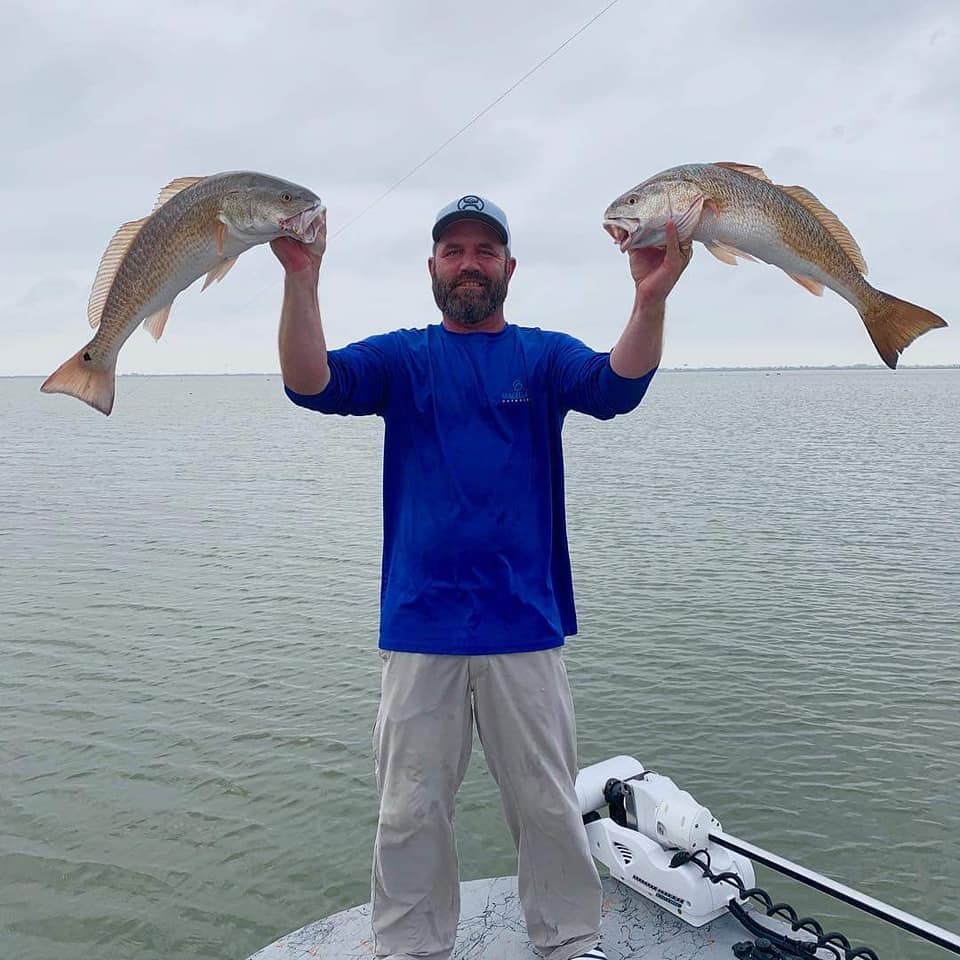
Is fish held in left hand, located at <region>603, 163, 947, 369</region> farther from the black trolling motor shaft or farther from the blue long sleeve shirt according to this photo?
the black trolling motor shaft

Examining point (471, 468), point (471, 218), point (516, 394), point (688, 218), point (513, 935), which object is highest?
point (471, 218)

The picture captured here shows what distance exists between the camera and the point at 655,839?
→ 4.72 meters

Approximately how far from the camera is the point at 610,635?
43.1 ft

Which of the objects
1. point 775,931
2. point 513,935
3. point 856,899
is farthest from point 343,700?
point 856,899

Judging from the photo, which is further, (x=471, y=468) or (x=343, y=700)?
(x=343, y=700)

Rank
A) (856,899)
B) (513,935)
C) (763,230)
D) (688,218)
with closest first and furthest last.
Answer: (688,218)
(763,230)
(856,899)
(513,935)

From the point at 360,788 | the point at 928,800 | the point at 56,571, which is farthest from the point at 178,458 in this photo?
the point at 928,800

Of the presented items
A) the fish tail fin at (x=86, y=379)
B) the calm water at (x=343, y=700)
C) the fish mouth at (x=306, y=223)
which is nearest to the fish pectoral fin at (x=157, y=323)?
the fish tail fin at (x=86, y=379)

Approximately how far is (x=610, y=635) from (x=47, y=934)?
8.30m

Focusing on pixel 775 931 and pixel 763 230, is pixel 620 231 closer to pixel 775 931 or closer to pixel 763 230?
pixel 763 230

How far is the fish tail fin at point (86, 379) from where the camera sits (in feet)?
12.0

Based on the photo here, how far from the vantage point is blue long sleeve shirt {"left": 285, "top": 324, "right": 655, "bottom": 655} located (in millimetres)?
3725

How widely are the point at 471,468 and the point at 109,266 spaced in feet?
5.54

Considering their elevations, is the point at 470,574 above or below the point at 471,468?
below
